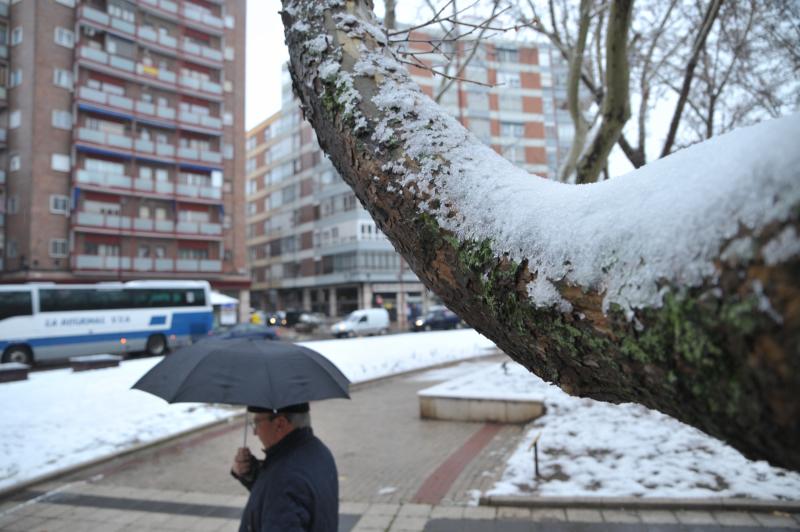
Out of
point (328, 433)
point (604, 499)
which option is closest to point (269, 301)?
point (328, 433)

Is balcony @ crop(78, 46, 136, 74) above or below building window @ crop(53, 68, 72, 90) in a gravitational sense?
above

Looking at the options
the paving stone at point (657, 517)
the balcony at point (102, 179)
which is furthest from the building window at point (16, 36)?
the paving stone at point (657, 517)

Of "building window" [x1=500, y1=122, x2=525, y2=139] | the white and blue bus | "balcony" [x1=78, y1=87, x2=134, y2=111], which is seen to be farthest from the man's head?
"building window" [x1=500, y1=122, x2=525, y2=139]

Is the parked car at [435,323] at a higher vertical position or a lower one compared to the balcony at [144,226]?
lower

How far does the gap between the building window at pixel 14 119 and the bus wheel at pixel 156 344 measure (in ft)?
70.6

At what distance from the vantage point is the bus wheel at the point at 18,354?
640 inches

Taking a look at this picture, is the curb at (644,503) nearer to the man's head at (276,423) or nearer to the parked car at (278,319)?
the man's head at (276,423)

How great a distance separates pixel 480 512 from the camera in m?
4.70

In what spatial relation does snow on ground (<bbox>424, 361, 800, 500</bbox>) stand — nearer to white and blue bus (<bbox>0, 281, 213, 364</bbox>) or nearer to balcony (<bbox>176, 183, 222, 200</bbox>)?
white and blue bus (<bbox>0, 281, 213, 364</bbox>)

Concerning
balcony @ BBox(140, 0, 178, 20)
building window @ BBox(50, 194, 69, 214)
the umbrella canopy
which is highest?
balcony @ BBox(140, 0, 178, 20)

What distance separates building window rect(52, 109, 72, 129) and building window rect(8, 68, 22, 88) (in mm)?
2860

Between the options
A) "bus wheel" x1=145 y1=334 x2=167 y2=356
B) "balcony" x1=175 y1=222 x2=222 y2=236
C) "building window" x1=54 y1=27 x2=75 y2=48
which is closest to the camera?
"bus wheel" x1=145 y1=334 x2=167 y2=356

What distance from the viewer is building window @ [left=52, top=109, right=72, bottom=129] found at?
1235 inches

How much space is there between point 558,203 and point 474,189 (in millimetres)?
213
